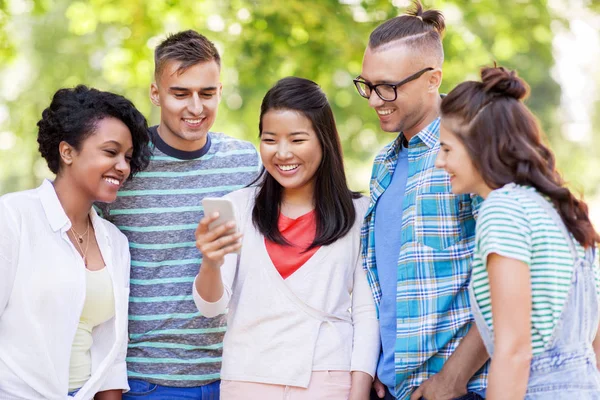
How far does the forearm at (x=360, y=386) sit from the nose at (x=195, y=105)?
4.69 ft

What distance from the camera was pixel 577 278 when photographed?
2414 mm

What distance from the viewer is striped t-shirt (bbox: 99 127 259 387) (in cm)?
347

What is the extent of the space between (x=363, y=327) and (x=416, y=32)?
130 centimetres

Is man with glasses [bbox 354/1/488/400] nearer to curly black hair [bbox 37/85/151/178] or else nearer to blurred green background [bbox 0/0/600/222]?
curly black hair [bbox 37/85/151/178]

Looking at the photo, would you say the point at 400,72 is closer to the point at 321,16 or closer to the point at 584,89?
the point at 321,16

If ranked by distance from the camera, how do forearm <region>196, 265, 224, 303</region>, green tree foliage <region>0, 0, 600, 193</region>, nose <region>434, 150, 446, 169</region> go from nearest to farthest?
1. nose <region>434, 150, 446, 169</region>
2. forearm <region>196, 265, 224, 303</region>
3. green tree foliage <region>0, 0, 600, 193</region>

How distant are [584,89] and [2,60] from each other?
17.9 metres

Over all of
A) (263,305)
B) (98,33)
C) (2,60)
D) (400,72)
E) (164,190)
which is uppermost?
(98,33)

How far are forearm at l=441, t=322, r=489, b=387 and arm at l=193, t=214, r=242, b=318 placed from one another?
2.98 feet

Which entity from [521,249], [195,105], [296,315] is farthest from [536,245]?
[195,105]

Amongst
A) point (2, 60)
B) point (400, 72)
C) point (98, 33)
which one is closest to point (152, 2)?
point (2, 60)

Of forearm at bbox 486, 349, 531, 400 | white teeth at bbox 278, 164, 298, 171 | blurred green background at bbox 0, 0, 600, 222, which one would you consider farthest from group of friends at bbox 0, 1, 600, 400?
blurred green background at bbox 0, 0, 600, 222

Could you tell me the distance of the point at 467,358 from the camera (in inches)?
109

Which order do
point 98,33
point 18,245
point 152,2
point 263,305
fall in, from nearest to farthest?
point 18,245, point 263,305, point 152,2, point 98,33
